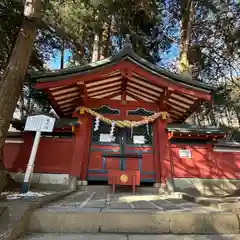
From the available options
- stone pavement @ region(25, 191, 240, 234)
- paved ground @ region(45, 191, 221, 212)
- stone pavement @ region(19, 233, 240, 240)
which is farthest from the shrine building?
stone pavement @ region(19, 233, 240, 240)

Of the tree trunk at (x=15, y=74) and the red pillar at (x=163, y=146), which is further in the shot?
the red pillar at (x=163, y=146)

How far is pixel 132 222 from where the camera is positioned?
10.7 ft

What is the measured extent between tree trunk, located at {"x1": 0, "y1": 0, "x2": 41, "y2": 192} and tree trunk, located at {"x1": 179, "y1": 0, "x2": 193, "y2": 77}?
21.5 feet

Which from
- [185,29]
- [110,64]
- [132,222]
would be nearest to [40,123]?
[110,64]

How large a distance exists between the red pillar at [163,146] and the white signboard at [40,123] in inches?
144

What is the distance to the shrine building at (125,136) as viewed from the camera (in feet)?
23.8

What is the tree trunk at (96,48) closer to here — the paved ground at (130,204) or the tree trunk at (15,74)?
the tree trunk at (15,74)

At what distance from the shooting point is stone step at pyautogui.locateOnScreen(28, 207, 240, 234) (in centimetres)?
320

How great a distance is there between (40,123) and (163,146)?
3967 millimetres

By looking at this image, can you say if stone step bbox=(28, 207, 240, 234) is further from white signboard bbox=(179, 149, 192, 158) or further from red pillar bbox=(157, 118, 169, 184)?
white signboard bbox=(179, 149, 192, 158)

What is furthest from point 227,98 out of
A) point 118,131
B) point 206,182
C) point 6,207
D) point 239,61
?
point 6,207

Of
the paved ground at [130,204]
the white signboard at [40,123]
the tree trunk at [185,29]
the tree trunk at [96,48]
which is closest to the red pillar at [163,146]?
the paved ground at [130,204]

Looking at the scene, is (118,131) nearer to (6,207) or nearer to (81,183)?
(81,183)

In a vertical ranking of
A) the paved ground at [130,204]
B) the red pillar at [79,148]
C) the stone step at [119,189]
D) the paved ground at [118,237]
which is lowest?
the paved ground at [118,237]
